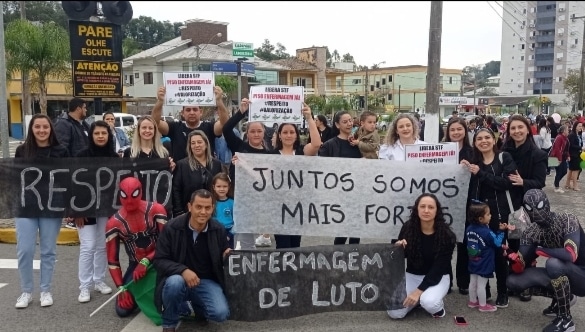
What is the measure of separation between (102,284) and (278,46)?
91138mm

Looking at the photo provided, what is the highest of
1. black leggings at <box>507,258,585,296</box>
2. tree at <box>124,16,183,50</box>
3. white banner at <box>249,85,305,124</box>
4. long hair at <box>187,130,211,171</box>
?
tree at <box>124,16,183,50</box>

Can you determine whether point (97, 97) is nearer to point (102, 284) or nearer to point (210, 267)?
point (102, 284)

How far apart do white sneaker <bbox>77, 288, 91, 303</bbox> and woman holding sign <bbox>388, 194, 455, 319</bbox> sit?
2913mm

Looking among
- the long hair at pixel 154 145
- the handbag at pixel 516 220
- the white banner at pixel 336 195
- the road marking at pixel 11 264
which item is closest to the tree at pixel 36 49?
the road marking at pixel 11 264

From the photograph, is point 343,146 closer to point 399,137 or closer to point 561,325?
point 399,137

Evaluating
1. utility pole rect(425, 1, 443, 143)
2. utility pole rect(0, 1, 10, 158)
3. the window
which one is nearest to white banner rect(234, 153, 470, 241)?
utility pole rect(425, 1, 443, 143)

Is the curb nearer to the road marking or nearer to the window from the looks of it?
the road marking


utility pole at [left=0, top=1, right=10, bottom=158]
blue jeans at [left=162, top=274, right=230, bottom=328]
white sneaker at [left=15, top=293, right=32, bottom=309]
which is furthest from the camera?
utility pole at [left=0, top=1, right=10, bottom=158]

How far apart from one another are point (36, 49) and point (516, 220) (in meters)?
21.3

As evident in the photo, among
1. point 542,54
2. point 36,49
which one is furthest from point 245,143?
point 542,54

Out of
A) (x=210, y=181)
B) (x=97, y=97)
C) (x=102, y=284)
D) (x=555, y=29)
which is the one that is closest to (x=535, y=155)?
(x=210, y=181)

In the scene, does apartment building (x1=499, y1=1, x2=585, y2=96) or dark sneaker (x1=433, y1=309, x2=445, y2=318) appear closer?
dark sneaker (x1=433, y1=309, x2=445, y2=318)

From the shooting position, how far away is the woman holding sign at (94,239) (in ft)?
17.0

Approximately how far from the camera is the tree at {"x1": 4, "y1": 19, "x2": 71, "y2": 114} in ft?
68.9
